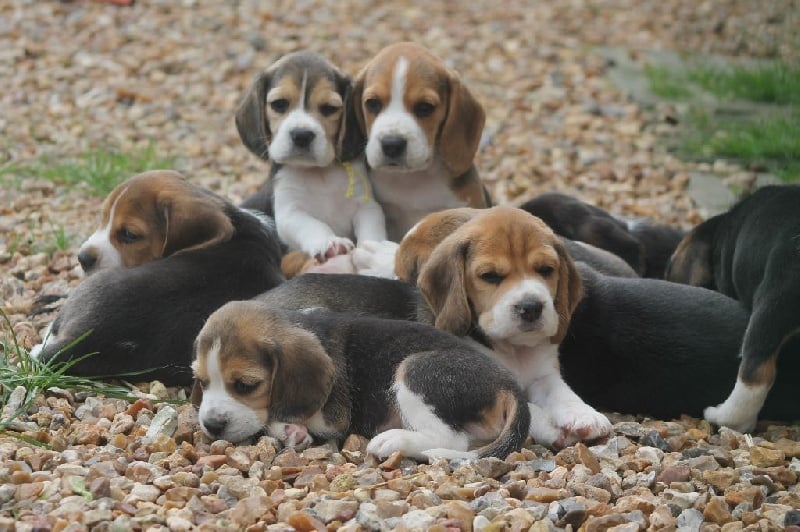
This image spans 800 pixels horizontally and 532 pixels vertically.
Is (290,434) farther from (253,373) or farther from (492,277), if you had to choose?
(492,277)

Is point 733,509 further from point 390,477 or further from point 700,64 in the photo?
point 700,64

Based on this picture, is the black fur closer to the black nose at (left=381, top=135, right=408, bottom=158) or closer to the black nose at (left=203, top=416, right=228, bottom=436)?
the black nose at (left=203, top=416, right=228, bottom=436)

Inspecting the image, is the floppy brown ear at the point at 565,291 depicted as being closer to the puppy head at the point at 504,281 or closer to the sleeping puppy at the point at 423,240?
the puppy head at the point at 504,281

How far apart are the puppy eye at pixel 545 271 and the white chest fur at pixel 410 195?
219cm

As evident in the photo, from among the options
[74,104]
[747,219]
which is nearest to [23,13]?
[74,104]

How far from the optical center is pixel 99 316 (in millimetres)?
6430

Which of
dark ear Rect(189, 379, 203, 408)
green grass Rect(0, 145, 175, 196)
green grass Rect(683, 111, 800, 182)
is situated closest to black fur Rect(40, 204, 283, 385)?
dark ear Rect(189, 379, 203, 408)

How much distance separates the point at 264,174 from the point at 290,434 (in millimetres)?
5972

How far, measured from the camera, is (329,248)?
773 centimetres

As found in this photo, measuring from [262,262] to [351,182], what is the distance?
1.35 m

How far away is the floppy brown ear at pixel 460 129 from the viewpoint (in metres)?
8.01

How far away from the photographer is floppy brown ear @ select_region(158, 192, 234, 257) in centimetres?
702

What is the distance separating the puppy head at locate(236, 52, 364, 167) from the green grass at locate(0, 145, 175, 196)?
2.29 metres

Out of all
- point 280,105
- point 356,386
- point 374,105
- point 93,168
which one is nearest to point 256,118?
point 280,105
